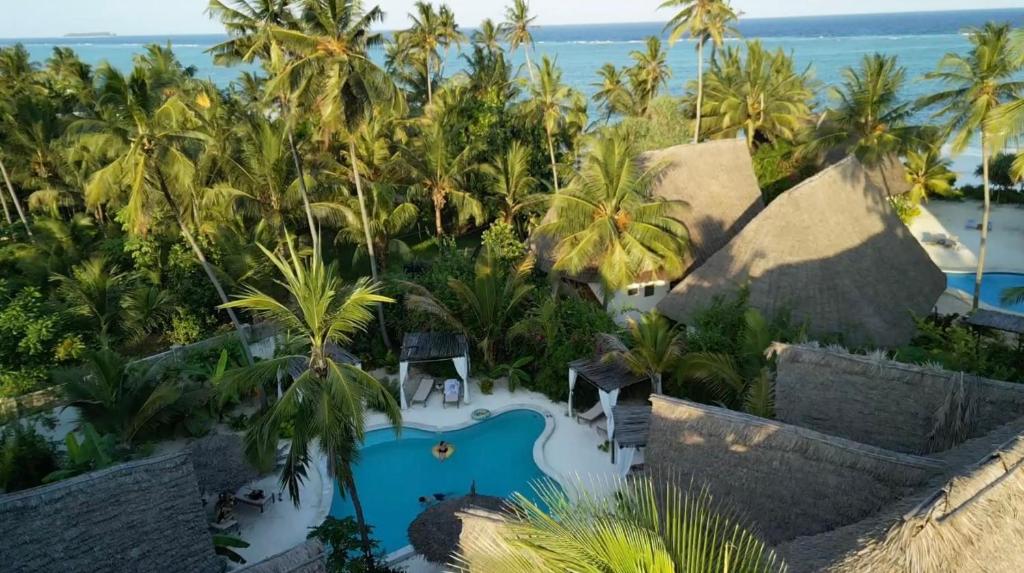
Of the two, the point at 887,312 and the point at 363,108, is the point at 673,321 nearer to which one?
the point at 887,312

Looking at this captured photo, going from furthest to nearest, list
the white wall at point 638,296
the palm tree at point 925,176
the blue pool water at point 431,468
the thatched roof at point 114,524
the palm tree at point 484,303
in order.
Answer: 1. the palm tree at point 925,176
2. the white wall at point 638,296
3. the palm tree at point 484,303
4. the blue pool water at point 431,468
5. the thatched roof at point 114,524

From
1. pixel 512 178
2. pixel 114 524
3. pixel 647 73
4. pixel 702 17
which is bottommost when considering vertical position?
pixel 114 524

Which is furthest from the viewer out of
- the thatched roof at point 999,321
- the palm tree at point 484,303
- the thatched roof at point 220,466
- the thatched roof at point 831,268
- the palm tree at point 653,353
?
the palm tree at point 484,303

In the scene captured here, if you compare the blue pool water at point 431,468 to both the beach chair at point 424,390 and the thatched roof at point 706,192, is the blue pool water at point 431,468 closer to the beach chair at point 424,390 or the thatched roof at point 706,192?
the beach chair at point 424,390

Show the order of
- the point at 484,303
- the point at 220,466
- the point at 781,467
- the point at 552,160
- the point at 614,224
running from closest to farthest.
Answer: the point at 781,467 → the point at 220,466 → the point at 484,303 → the point at 614,224 → the point at 552,160

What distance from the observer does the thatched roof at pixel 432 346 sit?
43.0ft

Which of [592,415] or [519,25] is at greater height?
[519,25]

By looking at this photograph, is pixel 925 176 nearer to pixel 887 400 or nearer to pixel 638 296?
pixel 638 296

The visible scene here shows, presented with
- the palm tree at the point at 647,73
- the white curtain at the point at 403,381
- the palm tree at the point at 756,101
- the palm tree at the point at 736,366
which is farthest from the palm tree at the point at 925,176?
the white curtain at the point at 403,381

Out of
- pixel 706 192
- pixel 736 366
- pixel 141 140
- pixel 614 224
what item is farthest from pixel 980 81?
pixel 141 140

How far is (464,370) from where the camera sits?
1310 centimetres

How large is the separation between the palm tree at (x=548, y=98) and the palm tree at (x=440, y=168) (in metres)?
2.75

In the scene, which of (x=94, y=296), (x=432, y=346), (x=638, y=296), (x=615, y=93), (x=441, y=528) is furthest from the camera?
(x=615, y=93)

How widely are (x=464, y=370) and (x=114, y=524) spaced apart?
704 centimetres
